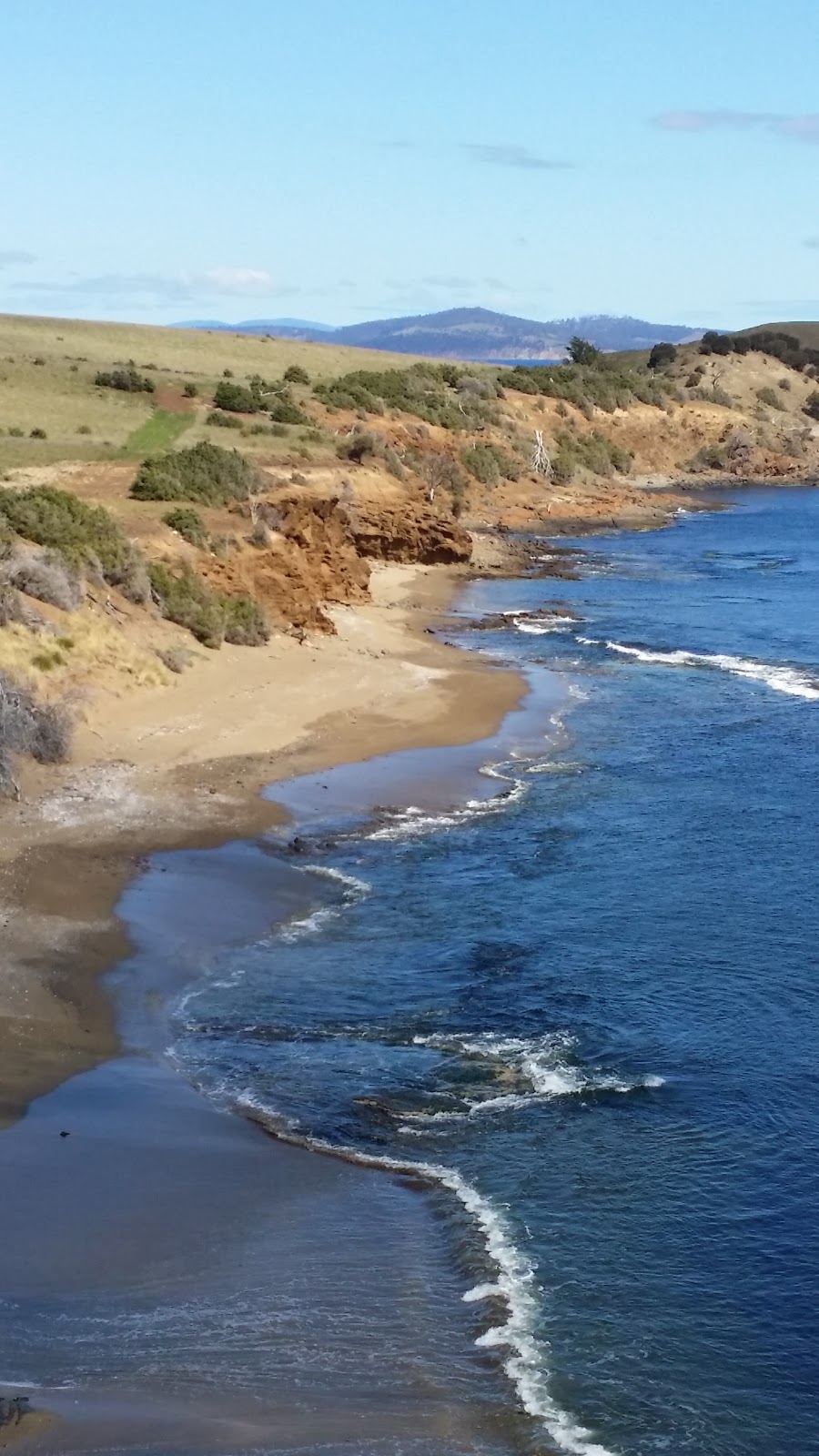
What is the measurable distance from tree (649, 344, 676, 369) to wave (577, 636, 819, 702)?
7968cm

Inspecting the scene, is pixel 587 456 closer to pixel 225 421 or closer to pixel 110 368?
pixel 110 368

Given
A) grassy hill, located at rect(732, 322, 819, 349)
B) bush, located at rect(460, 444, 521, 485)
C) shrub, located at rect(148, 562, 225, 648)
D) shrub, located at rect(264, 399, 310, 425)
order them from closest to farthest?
shrub, located at rect(148, 562, 225, 648) < shrub, located at rect(264, 399, 310, 425) < bush, located at rect(460, 444, 521, 485) < grassy hill, located at rect(732, 322, 819, 349)

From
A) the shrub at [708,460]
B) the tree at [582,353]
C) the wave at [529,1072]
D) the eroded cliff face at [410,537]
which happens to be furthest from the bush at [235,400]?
the wave at [529,1072]

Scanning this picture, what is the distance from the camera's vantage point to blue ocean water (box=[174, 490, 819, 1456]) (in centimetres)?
1107

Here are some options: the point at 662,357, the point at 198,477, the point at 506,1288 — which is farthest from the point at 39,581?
the point at 662,357

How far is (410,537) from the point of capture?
5078 centimetres

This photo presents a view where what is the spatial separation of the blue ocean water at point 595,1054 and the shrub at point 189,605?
24.1 ft

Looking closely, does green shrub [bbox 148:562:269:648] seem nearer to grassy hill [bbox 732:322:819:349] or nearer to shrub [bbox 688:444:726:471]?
shrub [bbox 688:444:726:471]

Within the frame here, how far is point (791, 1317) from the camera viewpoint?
11461 mm

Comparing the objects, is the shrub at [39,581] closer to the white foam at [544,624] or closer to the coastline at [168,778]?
the coastline at [168,778]

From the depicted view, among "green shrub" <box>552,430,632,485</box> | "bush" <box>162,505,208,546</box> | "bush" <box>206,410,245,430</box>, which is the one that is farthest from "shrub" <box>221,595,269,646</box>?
"green shrub" <box>552,430,632,485</box>

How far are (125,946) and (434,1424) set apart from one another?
8.72 m

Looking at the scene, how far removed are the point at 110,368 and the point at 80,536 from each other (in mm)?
42750

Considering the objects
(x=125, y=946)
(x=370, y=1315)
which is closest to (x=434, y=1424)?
(x=370, y=1315)
